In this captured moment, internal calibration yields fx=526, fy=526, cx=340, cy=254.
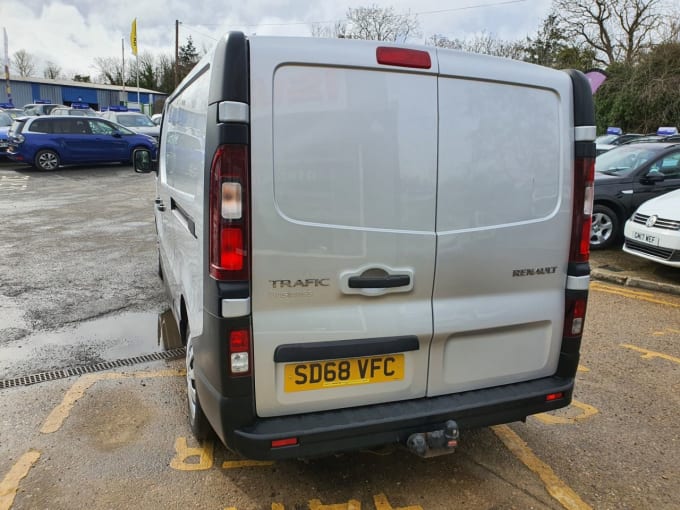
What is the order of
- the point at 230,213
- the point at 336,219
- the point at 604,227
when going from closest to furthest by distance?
the point at 230,213, the point at 336,219, the point at 604,227

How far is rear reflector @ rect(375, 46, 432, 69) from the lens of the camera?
2197 millimetres

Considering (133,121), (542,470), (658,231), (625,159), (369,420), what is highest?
(133,121)

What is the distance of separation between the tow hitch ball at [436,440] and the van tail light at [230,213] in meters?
1.05

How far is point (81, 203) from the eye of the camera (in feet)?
37.8

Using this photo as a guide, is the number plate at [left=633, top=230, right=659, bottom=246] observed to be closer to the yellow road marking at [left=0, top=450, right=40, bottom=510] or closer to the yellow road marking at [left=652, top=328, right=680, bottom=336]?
the yellow road marking at [left=652, top=328, right=680, bottom=336]

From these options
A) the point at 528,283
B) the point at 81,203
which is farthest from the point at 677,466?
the point at 81,203

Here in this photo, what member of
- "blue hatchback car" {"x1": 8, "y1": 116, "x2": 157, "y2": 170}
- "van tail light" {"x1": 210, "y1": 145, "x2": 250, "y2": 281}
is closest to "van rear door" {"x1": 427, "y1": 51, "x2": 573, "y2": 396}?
"van tail light" {"x1": 210, "y1": 145, "x2": 250, "y2": 281}

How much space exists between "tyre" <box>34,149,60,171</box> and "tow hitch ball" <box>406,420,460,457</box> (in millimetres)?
16886

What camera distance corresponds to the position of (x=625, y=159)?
27.6ft

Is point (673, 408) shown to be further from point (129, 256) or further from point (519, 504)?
point (129, 256)

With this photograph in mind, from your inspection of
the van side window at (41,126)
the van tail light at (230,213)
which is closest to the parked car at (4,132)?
the van side window at (41,126)

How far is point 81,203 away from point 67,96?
161 ft

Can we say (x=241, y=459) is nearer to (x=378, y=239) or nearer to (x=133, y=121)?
(x=378, y=239)

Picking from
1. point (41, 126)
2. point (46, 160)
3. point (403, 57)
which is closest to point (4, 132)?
point (46, 160)
